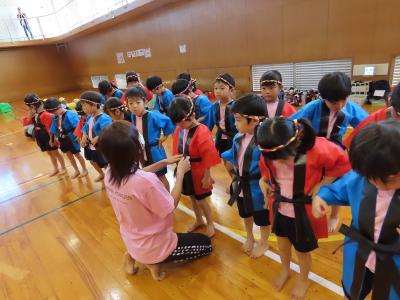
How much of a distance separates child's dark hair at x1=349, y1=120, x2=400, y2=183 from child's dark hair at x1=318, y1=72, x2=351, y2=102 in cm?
123

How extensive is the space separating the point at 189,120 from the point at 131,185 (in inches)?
28.3

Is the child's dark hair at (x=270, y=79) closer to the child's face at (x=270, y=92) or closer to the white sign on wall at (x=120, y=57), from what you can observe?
the child's face at (x=270, y=92)

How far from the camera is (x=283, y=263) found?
1.82m

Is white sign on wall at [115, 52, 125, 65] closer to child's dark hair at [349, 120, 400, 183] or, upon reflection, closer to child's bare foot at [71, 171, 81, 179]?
child's bare foot at [71, 171, 81, 179]

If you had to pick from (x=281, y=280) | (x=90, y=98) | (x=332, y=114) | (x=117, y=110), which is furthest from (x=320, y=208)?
(x=90, y=98)

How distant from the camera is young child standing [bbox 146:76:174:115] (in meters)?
3.96

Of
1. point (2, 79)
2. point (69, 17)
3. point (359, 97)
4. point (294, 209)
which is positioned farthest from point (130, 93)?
point (2, 79)

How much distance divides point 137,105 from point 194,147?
889mm

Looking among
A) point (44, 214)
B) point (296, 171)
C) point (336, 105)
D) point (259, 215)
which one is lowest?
point (44, 214)

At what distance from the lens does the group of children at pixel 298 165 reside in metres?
0.96

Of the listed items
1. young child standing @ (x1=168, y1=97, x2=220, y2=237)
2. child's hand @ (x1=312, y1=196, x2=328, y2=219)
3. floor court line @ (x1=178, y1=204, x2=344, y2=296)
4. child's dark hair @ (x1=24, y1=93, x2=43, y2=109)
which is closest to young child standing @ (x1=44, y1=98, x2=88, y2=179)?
child's dark hair @ (x1=24, y1=93, x2=43, y2=109)

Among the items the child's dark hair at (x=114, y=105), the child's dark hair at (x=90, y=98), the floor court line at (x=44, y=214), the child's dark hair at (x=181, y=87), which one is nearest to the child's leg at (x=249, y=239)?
the child's dark hair at (x=114, y=105)

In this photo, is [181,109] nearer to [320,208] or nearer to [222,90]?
[222,90]

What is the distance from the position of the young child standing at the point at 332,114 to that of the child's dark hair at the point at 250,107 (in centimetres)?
49
